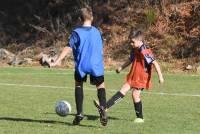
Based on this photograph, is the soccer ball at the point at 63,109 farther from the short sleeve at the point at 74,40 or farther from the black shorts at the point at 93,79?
the short sleeve at the point at 74,40

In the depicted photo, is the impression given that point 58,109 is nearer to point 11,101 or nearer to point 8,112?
point 8,112

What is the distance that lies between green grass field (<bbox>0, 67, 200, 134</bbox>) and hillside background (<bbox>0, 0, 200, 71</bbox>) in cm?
559

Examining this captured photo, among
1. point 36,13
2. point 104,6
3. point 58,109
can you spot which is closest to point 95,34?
point 58,109

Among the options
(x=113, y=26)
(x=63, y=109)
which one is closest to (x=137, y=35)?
(x=63, y=109)

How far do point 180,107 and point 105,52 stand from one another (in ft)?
51.7

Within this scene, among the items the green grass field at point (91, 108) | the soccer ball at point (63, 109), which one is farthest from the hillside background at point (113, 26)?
the soccer ball at point (63, 109)

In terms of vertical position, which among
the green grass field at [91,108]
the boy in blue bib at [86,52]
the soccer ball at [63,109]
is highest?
the boy in blue bib at [86,52]

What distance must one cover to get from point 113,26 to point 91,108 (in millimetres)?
18377

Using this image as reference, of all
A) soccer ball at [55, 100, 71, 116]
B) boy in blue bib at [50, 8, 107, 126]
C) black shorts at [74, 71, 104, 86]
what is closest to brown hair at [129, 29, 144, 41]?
boy in blue bib at [50, 8, 107, 126]

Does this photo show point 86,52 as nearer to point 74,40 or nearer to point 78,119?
point 74,40

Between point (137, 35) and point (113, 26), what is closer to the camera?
point (137, 35)

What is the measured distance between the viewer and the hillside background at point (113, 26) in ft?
86.2

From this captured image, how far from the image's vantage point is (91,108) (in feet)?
40.2

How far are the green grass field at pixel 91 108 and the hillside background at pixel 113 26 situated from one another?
5593 mm
